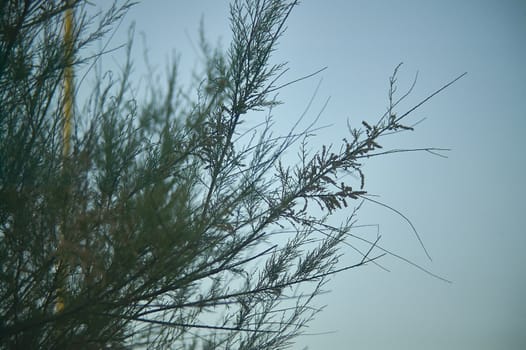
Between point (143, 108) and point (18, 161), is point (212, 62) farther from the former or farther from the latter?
point (18, 161)

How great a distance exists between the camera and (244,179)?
1616 mm

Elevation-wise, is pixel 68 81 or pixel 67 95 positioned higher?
pixel 68 81

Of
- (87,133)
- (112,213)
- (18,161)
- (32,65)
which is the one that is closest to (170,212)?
(112,213)

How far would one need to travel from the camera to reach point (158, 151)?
146cm

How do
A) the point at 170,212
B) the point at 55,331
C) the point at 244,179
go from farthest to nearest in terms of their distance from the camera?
1. the point at 244,179
2. the point at 55,331
3. the point at 170,212

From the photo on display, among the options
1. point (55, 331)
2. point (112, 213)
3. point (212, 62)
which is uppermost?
point (212, 62)

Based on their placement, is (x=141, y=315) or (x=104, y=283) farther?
(x=141, y=315)

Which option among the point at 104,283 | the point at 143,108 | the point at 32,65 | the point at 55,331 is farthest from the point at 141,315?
the point at 32,65

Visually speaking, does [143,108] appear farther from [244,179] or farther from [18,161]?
[244,179]

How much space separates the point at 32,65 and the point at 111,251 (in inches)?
21.9

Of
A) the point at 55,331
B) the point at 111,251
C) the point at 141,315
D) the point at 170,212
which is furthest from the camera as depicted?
the point at 141,315

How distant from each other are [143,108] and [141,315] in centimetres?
60

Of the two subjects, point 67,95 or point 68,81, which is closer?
point 67,95

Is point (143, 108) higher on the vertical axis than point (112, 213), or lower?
higher
